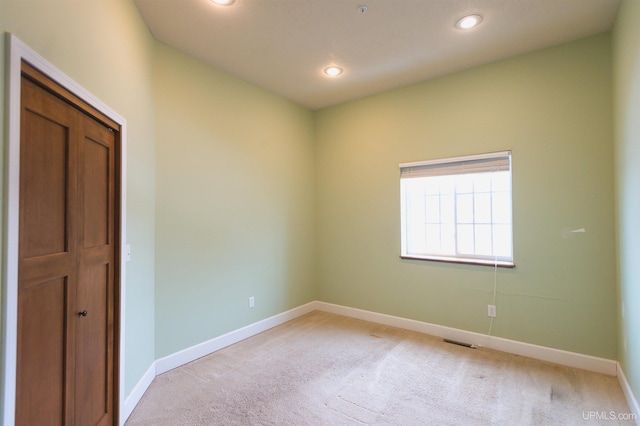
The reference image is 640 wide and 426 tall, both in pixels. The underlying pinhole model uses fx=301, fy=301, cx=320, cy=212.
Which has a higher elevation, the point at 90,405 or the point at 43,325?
the point at 43,325

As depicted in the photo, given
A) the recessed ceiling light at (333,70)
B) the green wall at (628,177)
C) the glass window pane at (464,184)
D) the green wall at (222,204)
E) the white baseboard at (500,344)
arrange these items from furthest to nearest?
the glass window pane at (464,184), the recessed ceiling light at (333,70), the green wall at (222,204), the white baseboard at (500,344), the green wall at (628,177)

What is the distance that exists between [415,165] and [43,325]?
342cm

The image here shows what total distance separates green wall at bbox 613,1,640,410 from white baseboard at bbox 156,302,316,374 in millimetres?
3168

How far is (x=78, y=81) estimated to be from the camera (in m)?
1.53

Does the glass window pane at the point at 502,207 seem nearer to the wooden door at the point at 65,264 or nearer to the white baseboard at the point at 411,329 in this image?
the white baseboard at the point at 411,329

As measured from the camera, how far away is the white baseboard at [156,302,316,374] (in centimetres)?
266

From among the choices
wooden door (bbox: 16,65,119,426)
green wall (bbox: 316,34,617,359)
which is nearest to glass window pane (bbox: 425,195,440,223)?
Answer: green wall (bbox: 316,34,617,359)

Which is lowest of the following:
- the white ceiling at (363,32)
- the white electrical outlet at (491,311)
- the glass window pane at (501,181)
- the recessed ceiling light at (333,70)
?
the white electrical outlet at (491,311)

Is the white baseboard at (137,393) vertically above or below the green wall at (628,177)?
below

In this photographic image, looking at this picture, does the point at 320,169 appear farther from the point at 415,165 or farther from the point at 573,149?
the point at 573,149

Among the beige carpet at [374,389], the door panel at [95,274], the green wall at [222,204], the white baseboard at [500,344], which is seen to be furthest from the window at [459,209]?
the door panel at [95,274]

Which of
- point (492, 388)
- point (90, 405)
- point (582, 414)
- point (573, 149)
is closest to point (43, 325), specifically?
point (90, 405)

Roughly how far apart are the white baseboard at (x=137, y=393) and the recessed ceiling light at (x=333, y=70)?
322 centimetres

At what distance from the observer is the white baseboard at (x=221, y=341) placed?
2.66 metres
